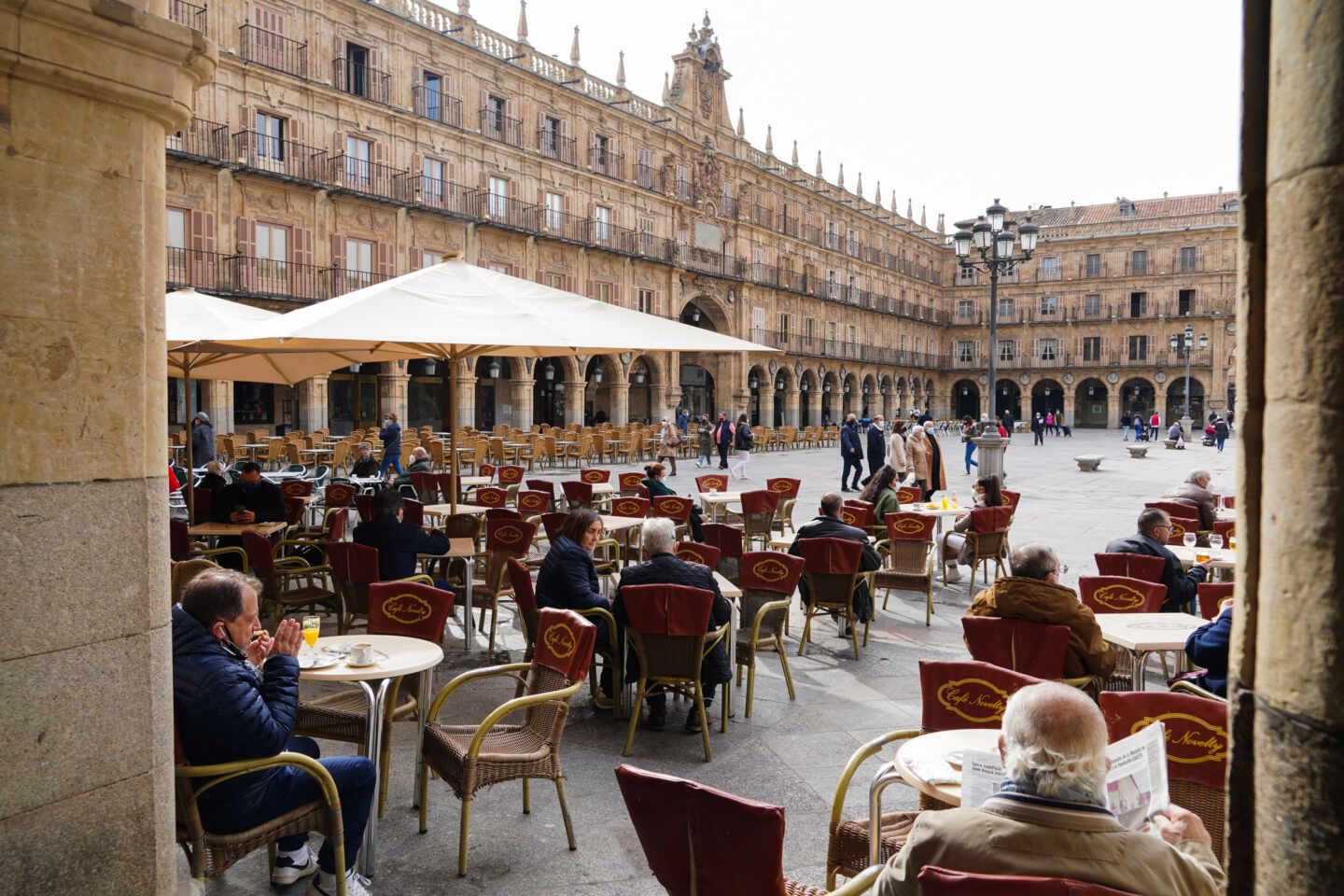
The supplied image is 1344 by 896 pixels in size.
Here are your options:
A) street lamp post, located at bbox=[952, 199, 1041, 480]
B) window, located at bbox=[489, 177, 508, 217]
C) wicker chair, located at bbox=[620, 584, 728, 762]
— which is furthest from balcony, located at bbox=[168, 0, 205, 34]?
wicker chair, located at bbox=[620, 584, 728, 762]

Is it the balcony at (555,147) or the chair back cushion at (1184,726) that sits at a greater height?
the balcony at (555,147)

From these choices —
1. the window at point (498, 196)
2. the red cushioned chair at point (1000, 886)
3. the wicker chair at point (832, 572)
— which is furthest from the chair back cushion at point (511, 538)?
the window at point (498, 196)

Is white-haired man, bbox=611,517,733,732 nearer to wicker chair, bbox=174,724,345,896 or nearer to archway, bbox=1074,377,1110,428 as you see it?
wicker chair, bbox=174,724,345,896

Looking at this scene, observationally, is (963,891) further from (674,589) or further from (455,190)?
(455,190)

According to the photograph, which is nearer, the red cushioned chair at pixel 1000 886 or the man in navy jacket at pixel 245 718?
the red cushioned chair at pixel 1000 886

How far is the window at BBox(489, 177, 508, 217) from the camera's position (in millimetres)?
26000

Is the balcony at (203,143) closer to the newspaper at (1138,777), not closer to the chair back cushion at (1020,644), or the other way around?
the chair back cushion at (1020,644)

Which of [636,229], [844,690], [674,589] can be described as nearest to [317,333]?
[674,589]

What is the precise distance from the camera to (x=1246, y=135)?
1.17 m

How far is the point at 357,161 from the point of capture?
901 inches

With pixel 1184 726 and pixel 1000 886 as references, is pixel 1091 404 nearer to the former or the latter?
pixel 1184 726

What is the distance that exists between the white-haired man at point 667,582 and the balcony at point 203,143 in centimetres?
1864

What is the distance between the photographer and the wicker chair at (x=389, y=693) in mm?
3383

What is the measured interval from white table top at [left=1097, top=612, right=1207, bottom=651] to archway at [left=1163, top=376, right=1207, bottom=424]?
168ft
